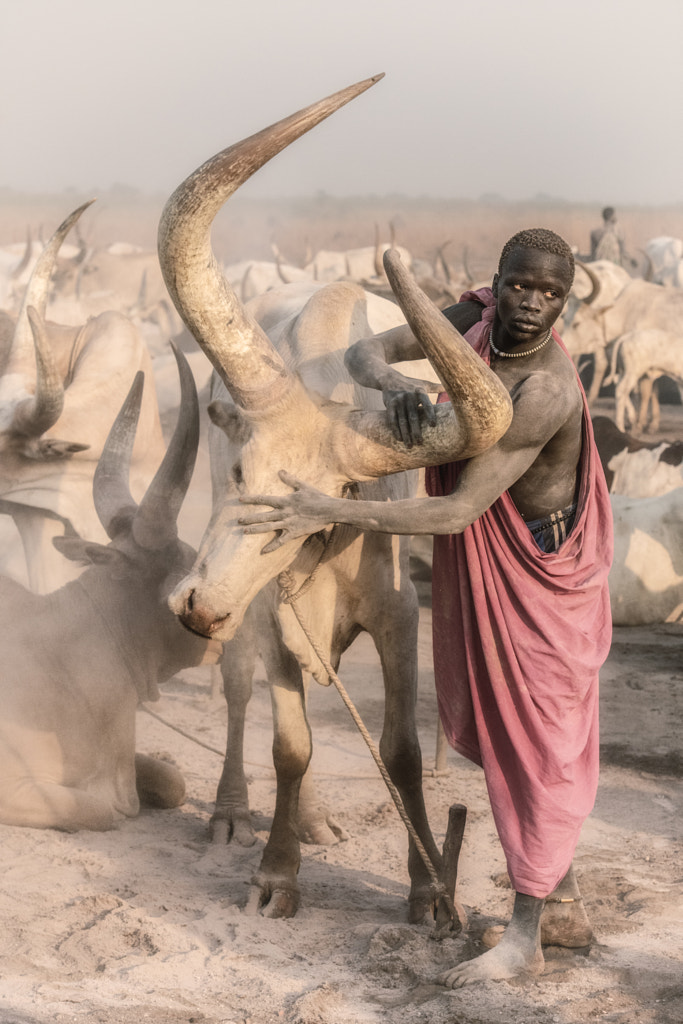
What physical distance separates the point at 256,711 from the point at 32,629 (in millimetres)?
1753

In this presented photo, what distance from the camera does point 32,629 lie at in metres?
5.07

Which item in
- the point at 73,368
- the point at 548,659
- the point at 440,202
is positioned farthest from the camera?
the point at 440,202

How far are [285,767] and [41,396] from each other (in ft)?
7.60

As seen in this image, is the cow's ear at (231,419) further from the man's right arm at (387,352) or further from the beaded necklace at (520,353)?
the beaded necklace at (520,353)

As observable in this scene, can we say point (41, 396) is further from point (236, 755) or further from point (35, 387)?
point (236, 755)

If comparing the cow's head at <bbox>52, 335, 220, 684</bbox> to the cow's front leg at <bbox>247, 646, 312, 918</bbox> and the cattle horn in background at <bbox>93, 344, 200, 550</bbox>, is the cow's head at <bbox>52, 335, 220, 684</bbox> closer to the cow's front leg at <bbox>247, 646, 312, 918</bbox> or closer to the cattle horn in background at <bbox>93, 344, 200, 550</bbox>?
the cattle horn in background at <bbox>93, 344, 200, 550</bbox>

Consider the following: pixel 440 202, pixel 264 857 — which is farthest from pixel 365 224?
pixel 264 857

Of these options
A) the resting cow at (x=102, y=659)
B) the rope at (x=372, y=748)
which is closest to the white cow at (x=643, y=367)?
the resting cow at (x=102, y=659)

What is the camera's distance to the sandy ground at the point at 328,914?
3.48 m

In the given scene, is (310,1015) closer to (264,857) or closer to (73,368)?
(264,857)

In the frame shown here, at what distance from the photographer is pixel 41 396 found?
19.0 feet

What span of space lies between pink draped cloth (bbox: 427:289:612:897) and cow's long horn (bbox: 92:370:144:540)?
6.05ft

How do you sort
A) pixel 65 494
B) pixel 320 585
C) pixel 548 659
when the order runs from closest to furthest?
pixel 548 659 → pixel 320 585 → pixel 65 494

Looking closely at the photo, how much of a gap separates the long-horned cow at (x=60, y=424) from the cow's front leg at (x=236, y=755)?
1264 millimetres
